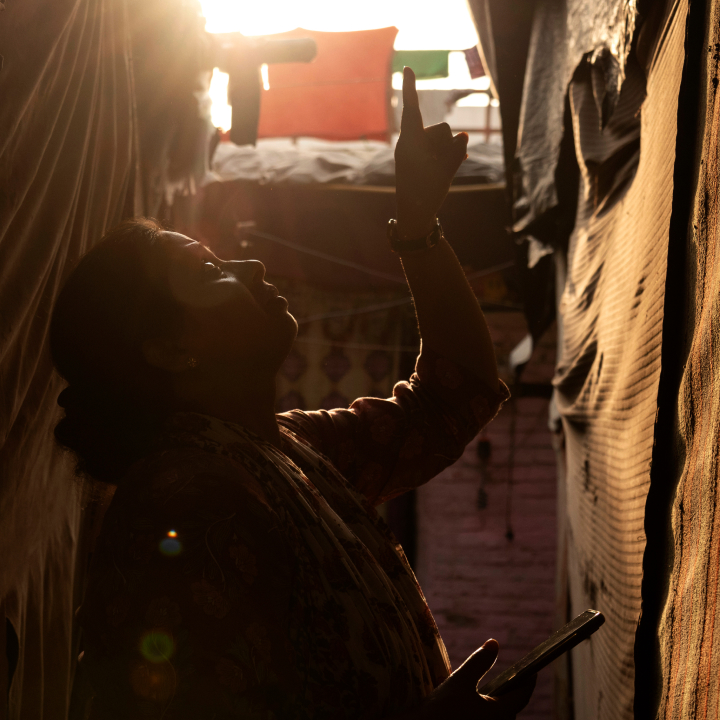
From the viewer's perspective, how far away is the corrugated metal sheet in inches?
42.7

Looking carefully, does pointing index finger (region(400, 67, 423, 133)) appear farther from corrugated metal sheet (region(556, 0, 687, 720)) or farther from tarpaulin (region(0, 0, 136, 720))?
tarpaulin (region(0, 0, 136, 720))

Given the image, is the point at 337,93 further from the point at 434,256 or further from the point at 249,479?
the point at 249,479

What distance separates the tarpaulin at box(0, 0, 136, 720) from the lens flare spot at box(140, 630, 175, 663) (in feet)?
1.25

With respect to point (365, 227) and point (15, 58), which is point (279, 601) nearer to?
point (15, 58)

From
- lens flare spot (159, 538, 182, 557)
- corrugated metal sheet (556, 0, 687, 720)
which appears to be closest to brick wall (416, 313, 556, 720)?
corrugated metal sheet (556, 0, 687, 720)

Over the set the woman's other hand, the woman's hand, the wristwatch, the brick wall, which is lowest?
the brick wall

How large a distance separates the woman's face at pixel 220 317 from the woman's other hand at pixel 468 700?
510 millimetres

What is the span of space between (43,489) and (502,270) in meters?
3.41

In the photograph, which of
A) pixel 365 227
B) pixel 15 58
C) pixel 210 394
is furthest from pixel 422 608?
pixel 365 227

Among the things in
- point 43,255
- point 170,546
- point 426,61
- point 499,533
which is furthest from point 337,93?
point 170,546

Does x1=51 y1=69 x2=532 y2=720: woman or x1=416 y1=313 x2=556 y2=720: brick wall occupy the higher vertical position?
x1=51 y1=69 x2=532 y2=720: woman

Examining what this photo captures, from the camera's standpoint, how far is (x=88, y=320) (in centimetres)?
98

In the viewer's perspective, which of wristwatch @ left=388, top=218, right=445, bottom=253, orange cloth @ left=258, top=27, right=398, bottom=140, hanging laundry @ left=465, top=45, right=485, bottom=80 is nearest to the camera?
wristwatch @ left=388, top=218, right=445, bottom=253

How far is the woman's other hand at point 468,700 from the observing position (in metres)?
0.79
